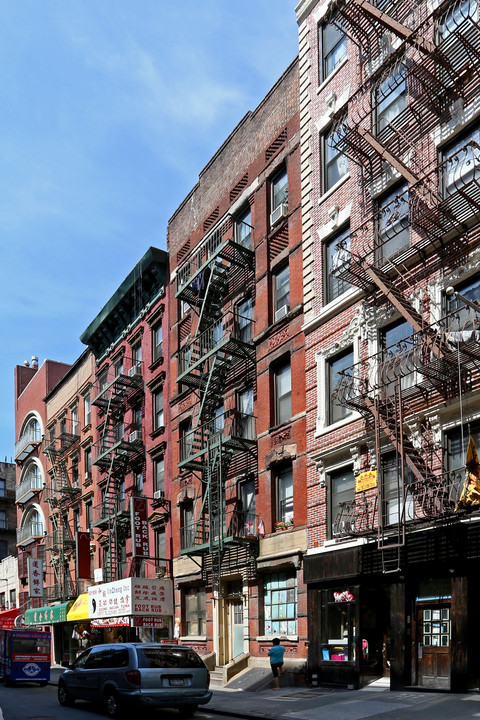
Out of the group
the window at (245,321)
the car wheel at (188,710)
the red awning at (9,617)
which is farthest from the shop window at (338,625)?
the red awning at (9,617)

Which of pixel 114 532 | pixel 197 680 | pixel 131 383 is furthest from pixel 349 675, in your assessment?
pixel 131 383

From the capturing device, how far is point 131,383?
1449 inches

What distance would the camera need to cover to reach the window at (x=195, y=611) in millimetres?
28547

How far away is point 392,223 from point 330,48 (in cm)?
732

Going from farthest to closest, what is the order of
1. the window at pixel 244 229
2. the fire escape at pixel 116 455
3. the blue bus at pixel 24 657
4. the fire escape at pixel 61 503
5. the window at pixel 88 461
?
the fire escape at pixel 61 503
the window at pixel 88 461
the fire escape at pixel 116 455
the window at pixel 244 229
the blue bus at pixel 24 657

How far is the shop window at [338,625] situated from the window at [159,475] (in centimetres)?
1358

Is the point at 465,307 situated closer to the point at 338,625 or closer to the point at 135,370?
the point at 338,625

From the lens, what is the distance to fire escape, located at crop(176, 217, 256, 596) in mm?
26172

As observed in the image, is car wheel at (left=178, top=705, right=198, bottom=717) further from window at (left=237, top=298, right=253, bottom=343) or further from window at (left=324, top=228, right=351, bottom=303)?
window at (left=237, top=298, right=253, bottom=343)

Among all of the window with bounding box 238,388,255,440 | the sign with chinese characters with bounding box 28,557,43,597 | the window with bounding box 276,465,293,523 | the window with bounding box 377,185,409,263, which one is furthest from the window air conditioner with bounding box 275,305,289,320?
the sign with chinese characters with bounding box 28,557,43,597

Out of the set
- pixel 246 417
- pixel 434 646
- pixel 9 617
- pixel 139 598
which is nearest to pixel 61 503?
pixel 9 617

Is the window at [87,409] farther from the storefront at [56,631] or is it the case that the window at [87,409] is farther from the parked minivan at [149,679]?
the parked minivan at [149,679]

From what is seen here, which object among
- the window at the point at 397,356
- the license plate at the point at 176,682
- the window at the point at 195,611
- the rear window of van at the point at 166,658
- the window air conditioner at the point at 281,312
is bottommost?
the window at the point at 195,611

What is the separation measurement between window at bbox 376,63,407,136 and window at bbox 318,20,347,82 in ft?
9.09
